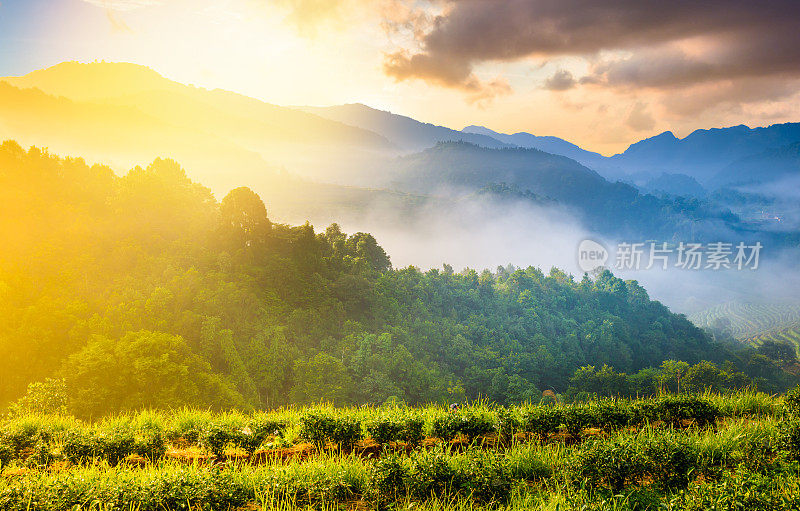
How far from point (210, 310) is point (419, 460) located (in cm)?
3056

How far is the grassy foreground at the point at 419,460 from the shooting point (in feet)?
19.4

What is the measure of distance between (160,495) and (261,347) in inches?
1150

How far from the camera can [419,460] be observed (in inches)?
266

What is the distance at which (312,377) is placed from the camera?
34656mm

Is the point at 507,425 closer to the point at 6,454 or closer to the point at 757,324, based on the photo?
the point at 6,454

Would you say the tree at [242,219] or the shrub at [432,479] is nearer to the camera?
the shrub at [432,479]

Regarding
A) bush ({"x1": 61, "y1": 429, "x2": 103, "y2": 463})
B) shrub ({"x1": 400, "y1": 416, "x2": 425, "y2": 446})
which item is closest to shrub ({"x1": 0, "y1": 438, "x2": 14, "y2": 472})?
bush ({"x1": 61, "y1": 429, "x2": 103, "y2": 463})

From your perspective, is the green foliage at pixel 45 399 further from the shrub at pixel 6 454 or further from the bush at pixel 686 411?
the bush at pixel 686 411

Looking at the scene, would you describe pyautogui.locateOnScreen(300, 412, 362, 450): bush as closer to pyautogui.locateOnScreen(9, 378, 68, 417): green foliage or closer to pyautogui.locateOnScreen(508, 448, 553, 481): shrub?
pyautogui.locateOnScreen(508, 448, 553, 481): shrub

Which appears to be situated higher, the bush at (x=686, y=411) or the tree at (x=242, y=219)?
the tree at (x=242, y=219)

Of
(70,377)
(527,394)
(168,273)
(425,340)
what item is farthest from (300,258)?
(527,394)

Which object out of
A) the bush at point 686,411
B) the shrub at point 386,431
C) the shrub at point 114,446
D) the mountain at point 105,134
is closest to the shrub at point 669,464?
the bush at point 686,411

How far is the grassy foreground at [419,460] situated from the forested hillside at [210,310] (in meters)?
16.8

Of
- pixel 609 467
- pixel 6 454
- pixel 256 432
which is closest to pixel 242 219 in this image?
pixel 6 454
